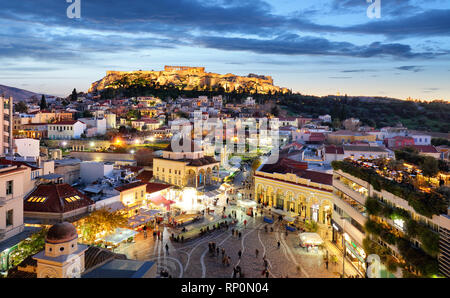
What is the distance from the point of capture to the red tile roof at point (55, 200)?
18.9 metres

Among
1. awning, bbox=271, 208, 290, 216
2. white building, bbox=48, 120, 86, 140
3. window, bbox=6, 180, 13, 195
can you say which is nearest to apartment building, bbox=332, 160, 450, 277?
awning, bbox=271, 208, 290, 216

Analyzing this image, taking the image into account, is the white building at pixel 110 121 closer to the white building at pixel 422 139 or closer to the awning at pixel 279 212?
the awning at pixel 279 212

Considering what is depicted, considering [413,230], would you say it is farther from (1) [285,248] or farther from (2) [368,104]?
(2) [368,104]

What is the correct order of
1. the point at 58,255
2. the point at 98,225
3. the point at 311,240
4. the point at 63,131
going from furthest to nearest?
the point at 63,131
the point at 311,240
the point at 98,225
the point at 58,255

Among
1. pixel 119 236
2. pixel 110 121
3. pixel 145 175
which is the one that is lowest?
pixel 119 236

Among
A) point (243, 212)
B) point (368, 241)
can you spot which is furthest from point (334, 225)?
point (243, 212)

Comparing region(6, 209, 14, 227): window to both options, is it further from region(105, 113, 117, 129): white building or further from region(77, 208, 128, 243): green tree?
region(105, 113, 117, 129): white building

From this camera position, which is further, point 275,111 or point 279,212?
point 275,111

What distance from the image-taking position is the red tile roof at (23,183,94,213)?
18859mm

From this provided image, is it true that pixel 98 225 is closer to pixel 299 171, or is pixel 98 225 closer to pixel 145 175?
pixel 299 171

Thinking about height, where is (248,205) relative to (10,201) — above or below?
below

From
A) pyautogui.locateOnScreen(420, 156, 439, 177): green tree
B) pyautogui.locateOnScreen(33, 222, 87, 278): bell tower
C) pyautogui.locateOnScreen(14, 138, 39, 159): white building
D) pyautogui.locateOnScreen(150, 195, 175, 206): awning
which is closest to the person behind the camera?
pyautogui.locateOnScreen(33, 222, 87, 278): bell tower

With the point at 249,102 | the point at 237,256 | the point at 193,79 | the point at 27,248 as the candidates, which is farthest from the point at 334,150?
the point at 193,79

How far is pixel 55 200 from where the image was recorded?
19406mm
